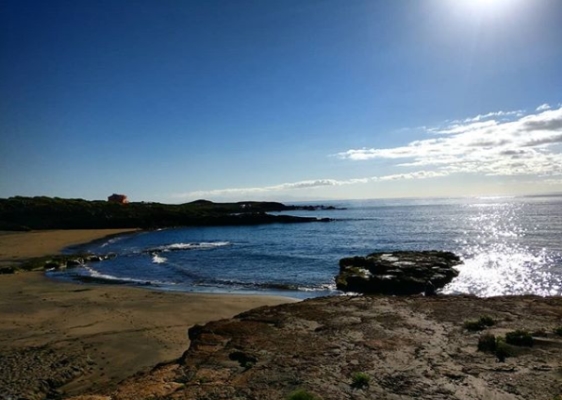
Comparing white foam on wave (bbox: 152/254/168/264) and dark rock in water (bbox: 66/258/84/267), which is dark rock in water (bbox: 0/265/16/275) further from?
white foam on wave (bbox: 152/254/168/264)

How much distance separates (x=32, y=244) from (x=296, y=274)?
42.0m

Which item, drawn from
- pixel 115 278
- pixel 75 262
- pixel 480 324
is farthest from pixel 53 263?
pixel 480 324

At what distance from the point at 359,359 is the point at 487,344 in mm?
3968

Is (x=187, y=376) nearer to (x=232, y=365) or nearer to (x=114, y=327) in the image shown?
(x=232, y=365)

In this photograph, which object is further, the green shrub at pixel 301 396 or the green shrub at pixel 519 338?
the green shrub at pixel 519 338

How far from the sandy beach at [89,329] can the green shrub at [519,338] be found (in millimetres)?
10998

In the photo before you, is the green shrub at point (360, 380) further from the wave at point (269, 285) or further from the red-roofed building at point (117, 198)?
the red-roofed building at point (117, 198)

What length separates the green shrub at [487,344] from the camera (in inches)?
484

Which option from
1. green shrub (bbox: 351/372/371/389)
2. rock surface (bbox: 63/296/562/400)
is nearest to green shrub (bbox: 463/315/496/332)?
rock surface (bbox: 63/296/562/400)

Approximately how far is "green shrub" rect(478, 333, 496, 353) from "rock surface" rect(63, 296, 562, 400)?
31 cm

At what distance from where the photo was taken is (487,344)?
1239 centimetres

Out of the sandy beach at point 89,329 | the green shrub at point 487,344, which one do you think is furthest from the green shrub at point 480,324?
the sandy beach at point 89,329

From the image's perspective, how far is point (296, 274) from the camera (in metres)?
36.6

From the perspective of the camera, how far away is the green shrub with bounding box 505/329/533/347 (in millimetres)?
12594
